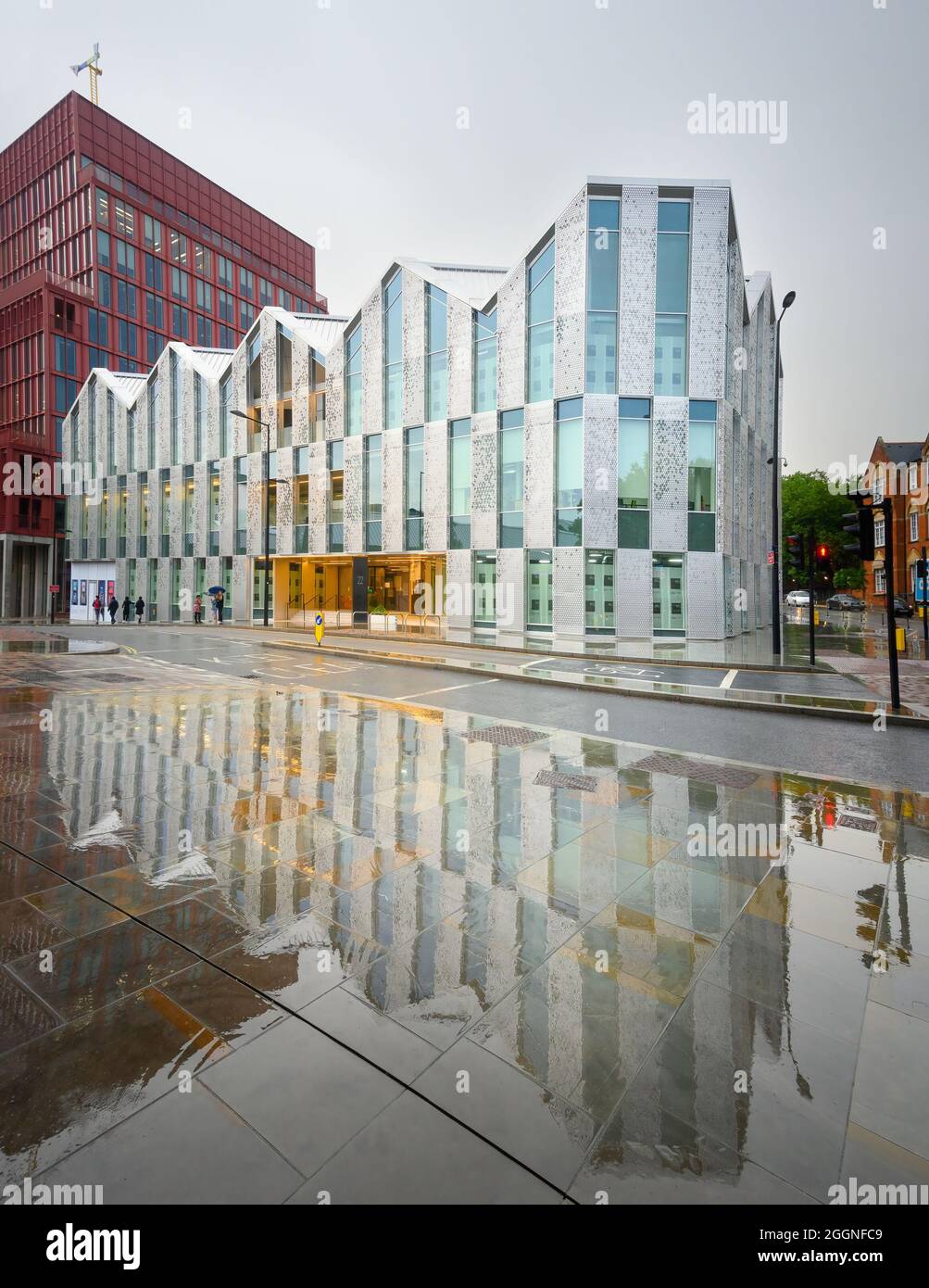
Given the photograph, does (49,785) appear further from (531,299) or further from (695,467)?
(531,299)

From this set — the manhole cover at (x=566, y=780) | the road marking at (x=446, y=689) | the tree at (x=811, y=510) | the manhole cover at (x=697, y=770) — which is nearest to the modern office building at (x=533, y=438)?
the road marking at (x=446, y=689)

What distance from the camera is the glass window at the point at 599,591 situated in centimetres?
2777

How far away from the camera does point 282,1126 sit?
250 centimetres

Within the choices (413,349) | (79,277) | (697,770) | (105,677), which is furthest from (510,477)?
(79,277)

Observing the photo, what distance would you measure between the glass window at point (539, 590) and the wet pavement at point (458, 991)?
72.7ft

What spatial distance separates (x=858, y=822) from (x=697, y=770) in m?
2.00

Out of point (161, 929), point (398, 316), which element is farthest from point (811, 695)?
point (398, 316)

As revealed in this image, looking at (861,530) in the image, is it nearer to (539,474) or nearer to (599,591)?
(599,591)

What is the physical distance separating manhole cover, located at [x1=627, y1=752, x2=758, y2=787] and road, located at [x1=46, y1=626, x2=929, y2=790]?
2.15 ft

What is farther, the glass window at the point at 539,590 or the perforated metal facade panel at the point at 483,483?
the perforated metal facade panel at the point at 483,483

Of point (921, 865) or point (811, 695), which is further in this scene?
point (811, 695)

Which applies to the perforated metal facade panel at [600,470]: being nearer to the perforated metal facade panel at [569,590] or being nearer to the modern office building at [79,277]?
the perforated metal facade panel at [569,590]

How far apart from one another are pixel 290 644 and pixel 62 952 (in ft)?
67.7

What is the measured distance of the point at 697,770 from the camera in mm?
8102
